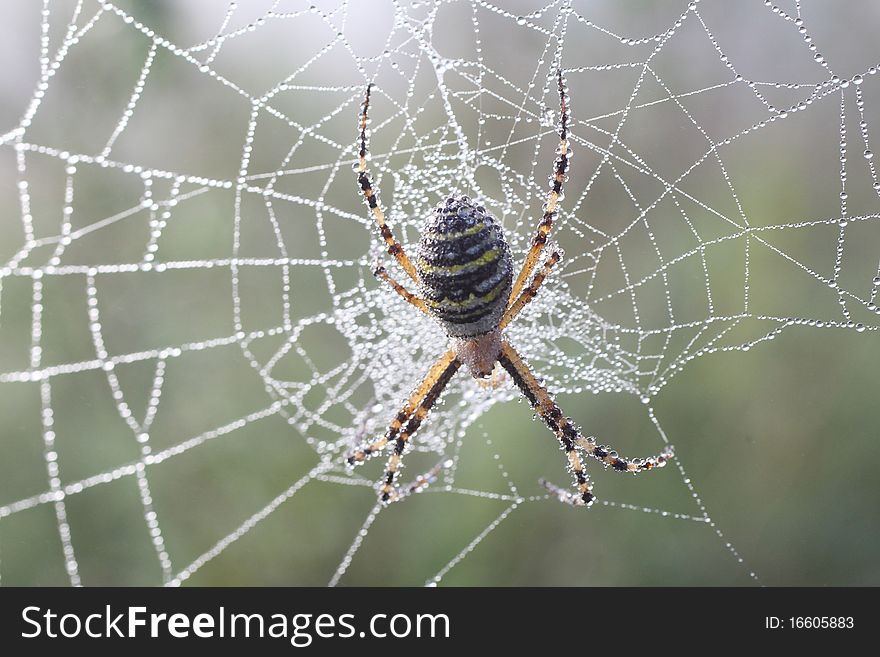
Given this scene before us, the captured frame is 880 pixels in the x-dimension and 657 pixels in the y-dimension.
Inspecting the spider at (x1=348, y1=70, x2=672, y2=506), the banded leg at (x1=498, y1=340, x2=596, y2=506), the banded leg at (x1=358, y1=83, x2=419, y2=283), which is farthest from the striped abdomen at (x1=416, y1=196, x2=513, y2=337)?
the banded leg at (x1=498, y1=340, x2=596, y2=506)

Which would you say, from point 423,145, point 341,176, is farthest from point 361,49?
point 341,176

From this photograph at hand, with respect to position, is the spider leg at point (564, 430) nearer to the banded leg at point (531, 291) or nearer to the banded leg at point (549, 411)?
the banded leg at point (549, 411)

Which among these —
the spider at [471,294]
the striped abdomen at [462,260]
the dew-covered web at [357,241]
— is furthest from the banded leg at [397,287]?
the dew-covered web at [357,241]

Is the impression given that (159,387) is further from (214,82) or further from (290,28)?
(290,28)

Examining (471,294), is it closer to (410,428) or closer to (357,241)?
(410,428)

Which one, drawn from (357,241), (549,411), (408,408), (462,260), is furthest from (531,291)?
(357,241)

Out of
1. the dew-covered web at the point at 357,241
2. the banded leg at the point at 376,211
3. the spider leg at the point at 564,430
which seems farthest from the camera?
the dew-covered web at the point at 357,241

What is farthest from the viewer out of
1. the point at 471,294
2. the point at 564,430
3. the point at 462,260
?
the point at 564,430
